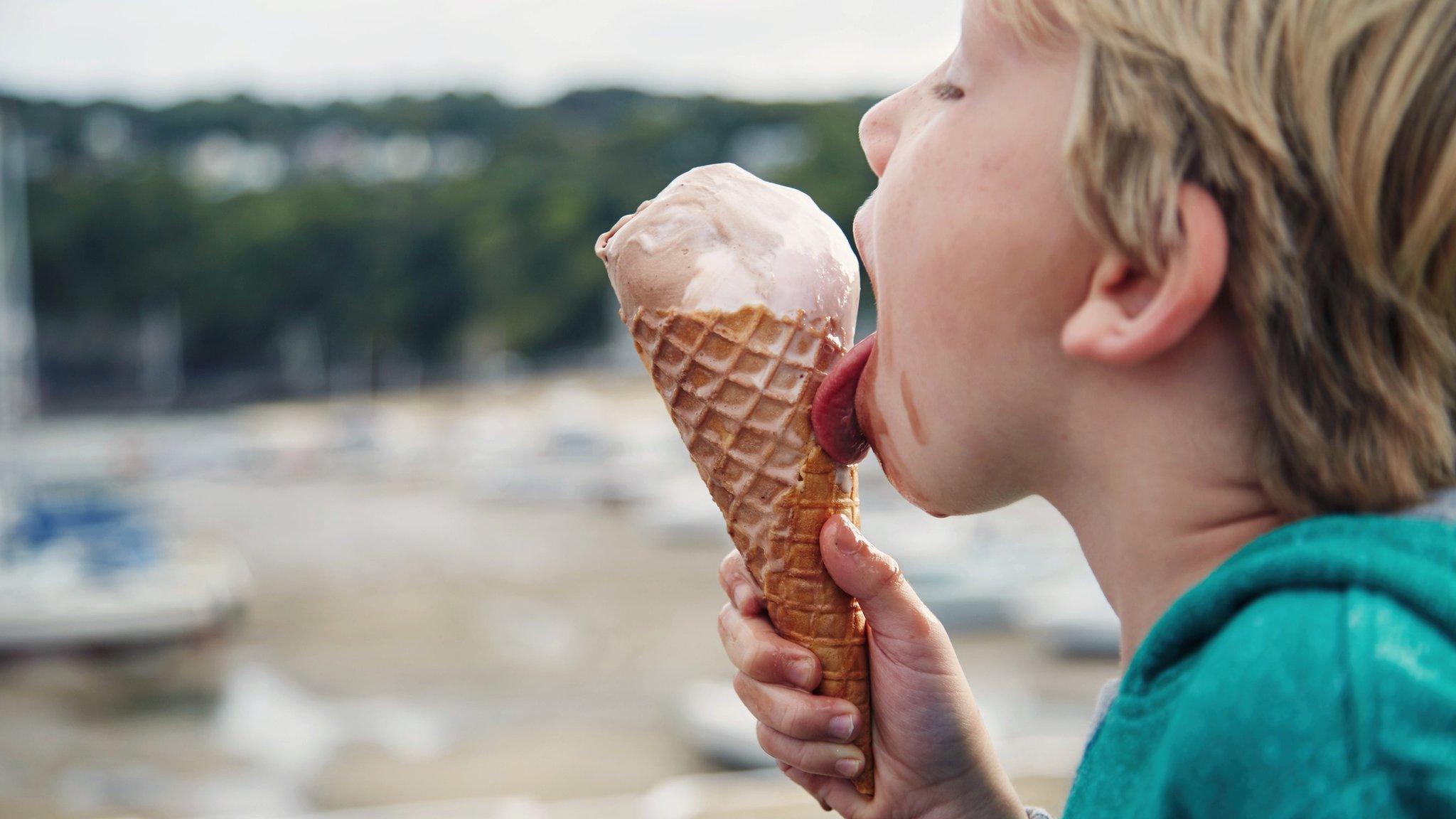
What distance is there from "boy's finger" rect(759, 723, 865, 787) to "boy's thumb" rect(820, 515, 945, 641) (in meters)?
0.14

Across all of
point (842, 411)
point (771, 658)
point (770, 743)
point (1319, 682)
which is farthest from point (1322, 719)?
point (770, 743)

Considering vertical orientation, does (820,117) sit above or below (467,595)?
above

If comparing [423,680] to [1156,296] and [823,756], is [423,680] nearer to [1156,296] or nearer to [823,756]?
[823,756]

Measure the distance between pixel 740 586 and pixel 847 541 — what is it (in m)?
0.23

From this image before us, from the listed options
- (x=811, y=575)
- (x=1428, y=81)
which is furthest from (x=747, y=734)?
(x=1428, y=81)

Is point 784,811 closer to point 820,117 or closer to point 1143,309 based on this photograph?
point 1143,309

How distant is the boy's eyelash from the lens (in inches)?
38.5

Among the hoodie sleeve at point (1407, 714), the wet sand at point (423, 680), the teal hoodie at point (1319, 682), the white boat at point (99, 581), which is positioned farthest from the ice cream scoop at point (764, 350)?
the white boat at point (99, 581)

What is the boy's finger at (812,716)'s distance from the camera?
1398mm

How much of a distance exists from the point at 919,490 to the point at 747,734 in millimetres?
10318

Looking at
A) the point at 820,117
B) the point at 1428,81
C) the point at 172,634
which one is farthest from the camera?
the point at 820,117

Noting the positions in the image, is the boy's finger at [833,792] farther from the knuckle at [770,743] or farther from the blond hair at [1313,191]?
the blond hair at [1313,191]

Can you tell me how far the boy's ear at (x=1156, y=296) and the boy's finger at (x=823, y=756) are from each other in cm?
75

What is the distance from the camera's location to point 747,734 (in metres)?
10.9
